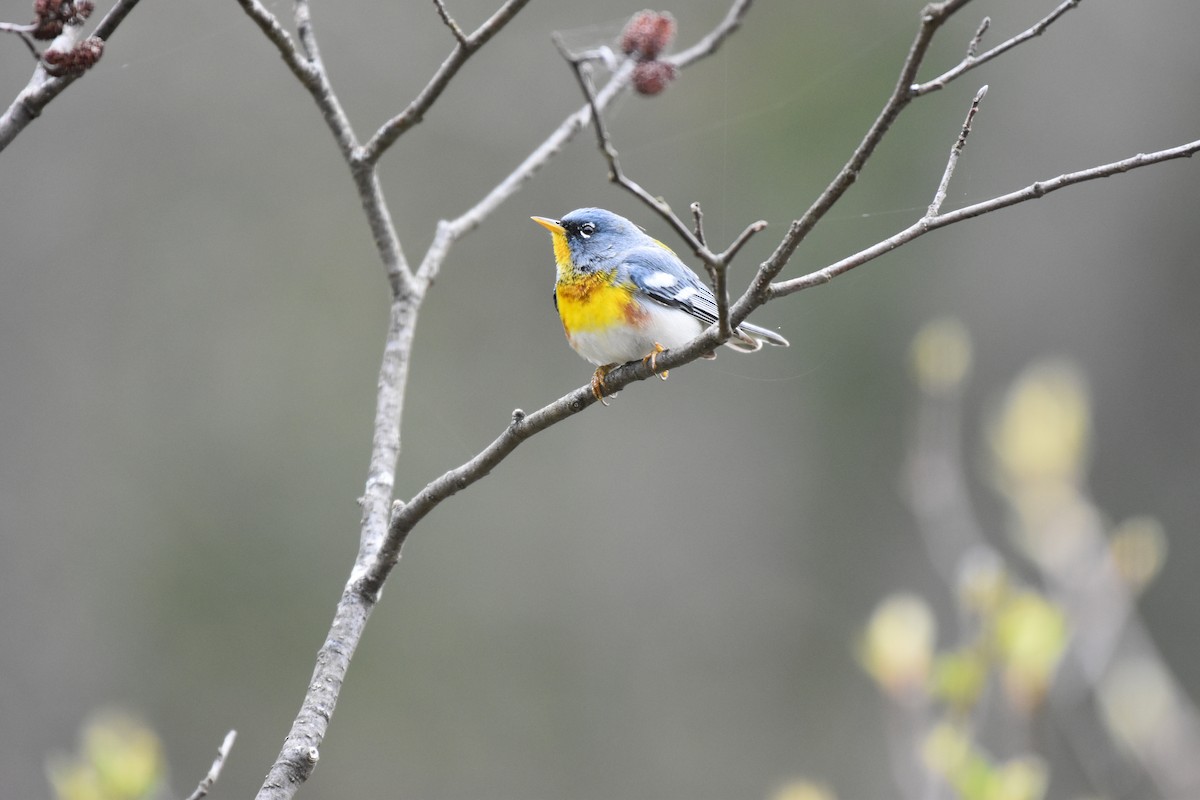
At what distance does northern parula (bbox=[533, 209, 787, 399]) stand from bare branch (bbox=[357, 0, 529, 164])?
0.82 meters

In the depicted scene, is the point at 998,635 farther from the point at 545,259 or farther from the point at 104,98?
the point at 104,98

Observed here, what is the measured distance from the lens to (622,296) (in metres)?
3.44

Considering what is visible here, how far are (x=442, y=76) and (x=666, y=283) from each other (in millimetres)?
1274

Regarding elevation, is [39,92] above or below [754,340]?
above

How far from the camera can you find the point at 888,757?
833 cm

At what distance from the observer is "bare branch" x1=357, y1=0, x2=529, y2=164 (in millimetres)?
2363

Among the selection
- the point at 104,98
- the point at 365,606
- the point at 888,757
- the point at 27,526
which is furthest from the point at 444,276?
the point at 365,606

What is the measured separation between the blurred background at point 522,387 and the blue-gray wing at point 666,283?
4560 mm

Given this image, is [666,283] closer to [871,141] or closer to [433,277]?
[433,277]

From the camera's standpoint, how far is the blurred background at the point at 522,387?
27.5 ft

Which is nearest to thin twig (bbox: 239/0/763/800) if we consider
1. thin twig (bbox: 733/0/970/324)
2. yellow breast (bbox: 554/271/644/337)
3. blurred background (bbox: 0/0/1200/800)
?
thin twig (bbox: 733/0/970/324)

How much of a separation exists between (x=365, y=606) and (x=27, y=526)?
23.4 ft

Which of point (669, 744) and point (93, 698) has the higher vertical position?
point (93, 698)

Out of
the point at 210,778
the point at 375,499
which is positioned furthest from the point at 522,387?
the point at 210,778
